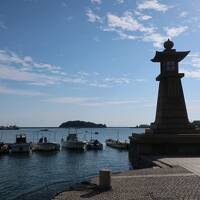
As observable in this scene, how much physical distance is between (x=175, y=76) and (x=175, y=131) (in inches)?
214

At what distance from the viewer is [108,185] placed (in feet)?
59.5

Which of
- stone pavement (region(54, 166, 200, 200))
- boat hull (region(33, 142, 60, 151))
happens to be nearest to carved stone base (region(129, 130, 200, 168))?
stone pavement (region(54, 166, 200, 200))

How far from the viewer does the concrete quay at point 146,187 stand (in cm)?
1634

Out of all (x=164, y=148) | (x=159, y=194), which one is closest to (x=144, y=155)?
(x=164, y=148)

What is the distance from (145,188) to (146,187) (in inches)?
9.6

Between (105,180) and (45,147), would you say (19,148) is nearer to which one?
(45,147)

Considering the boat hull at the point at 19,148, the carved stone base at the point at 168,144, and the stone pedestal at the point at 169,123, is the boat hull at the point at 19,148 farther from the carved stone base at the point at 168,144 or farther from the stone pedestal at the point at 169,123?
the carved stone base at the point at 168,144

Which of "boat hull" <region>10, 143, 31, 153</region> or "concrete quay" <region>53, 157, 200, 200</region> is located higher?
"boat hull" <region>10, 143, 31, 153</region>

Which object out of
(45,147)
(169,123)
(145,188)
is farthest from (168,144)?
(45,147)

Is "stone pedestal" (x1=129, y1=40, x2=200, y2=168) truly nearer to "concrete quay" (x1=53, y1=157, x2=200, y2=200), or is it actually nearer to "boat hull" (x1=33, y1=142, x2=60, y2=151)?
"concrete quay" (x1=53, y1=157, x2=200, y2=200)

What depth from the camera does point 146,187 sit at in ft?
59.6

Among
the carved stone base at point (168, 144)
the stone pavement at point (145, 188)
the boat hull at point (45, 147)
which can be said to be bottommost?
the stone pavement at point (145, 188)

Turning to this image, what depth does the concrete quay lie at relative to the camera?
16.3 m

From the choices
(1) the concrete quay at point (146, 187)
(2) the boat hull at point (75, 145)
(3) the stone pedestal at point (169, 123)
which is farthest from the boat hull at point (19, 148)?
(1) the concrete quay at point (146, 187)
